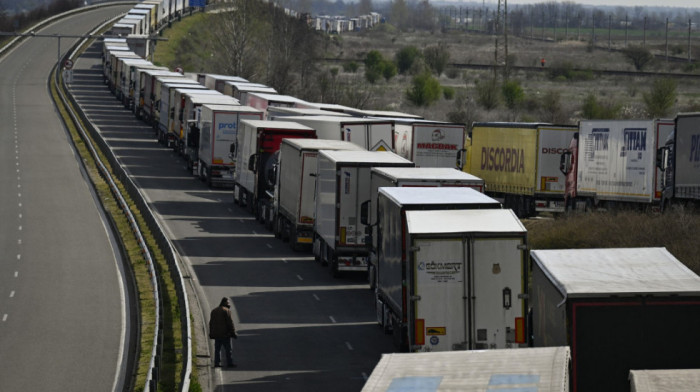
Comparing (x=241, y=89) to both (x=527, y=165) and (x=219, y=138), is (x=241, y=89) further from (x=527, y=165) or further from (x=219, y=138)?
(x=527, y=165)

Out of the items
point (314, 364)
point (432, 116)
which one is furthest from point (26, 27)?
point (314, 364)

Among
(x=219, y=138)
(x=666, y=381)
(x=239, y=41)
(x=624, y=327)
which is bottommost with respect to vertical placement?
(x=624, y=327)

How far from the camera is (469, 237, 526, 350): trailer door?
67.2 feet

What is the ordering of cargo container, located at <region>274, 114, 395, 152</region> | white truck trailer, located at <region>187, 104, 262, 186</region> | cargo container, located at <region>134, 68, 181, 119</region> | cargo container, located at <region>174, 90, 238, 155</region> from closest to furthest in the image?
cargo container, located at <region>274, 114, 395, 152</region>
white truck trailer, located at <region>187, 104, 262, 186</region>
cargo container, located at <region>174, 90, 238, 155</region>
cargo container, located at <region>134, 68, 181, 119</region>

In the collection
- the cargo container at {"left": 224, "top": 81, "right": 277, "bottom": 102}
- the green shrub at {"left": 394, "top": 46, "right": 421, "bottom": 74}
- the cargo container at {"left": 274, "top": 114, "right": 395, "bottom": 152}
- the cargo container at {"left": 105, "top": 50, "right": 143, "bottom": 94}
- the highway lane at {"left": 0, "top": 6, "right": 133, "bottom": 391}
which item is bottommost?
the highway lane at {"left": 0, "top": 6, "right": 133, "bottom": 391}

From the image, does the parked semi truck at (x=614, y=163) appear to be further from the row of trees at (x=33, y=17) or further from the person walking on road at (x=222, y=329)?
the row of trees at (x=33, y=17)

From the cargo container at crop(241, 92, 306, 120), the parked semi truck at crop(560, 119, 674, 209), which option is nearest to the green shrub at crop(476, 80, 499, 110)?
the cargo container at crop(241, 92, 306, 120)

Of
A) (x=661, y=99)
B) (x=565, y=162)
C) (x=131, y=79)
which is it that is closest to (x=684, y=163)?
(x=565, y=162)

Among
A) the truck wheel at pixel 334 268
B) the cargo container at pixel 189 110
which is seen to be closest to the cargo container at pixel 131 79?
the cargo container at pixel 189 110

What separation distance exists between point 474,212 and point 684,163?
14.8 meters

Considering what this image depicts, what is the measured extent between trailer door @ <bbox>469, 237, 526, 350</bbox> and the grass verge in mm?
5020

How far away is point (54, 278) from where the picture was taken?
3092cm

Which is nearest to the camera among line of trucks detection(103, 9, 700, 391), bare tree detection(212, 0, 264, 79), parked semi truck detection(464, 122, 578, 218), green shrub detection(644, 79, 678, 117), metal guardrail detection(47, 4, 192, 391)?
line of trucks detection(103, 9, 700, 391)

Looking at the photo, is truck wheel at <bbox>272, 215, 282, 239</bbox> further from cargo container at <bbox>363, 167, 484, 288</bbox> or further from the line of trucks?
cargo container at <bbox>363, 167, 484, 288</bbox>
